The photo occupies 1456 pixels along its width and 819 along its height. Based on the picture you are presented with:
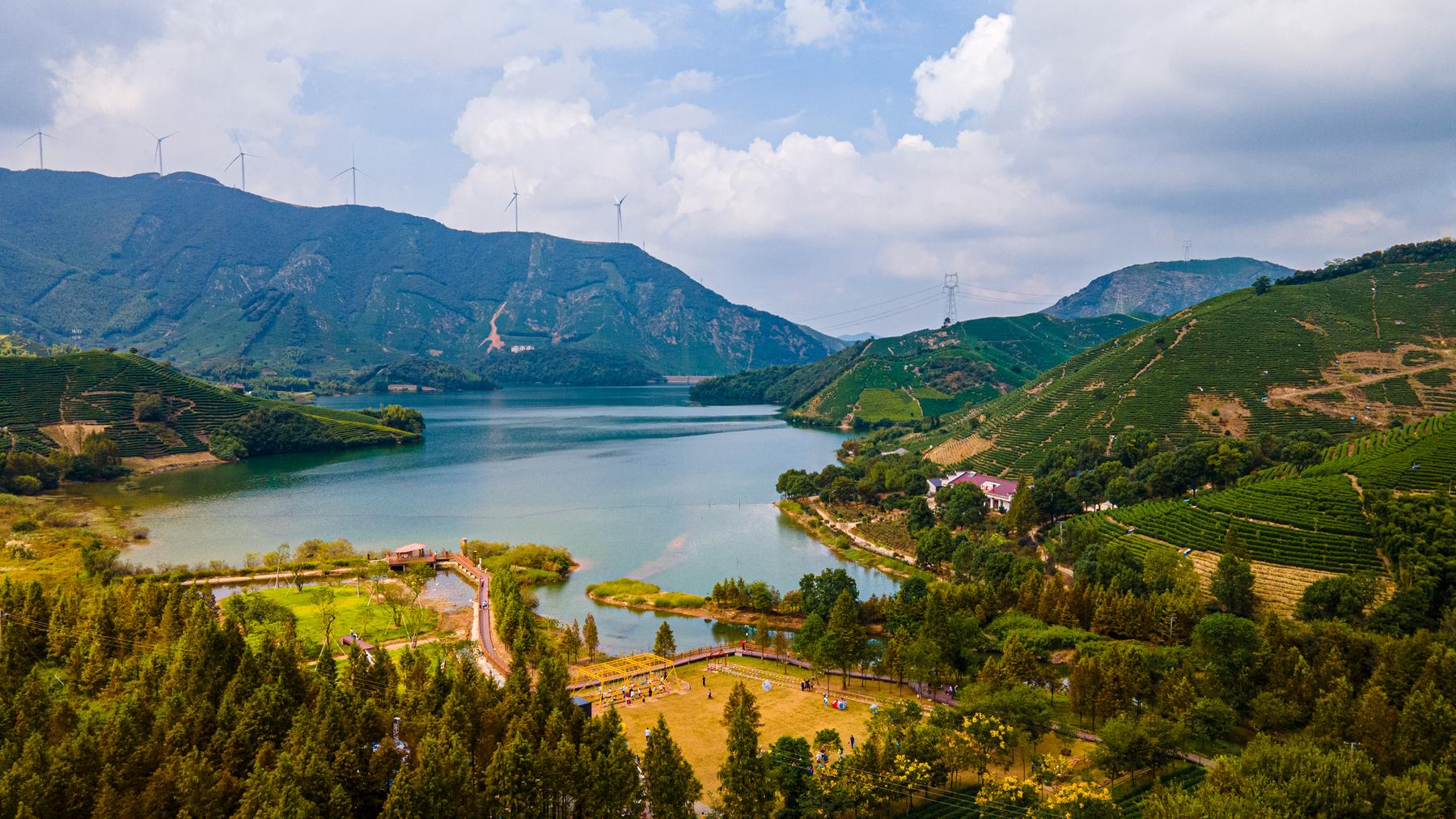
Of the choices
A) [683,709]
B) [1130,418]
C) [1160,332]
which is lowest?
[683,709]

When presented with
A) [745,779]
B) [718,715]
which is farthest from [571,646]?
[745,779]

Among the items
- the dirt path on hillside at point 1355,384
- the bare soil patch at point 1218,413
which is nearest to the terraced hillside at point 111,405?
the bare soil patch at point 1218,413

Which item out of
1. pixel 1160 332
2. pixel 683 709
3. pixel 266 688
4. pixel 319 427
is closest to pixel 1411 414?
pixel 1160 332

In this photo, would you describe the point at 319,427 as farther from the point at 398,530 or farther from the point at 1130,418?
the point at 1130,418

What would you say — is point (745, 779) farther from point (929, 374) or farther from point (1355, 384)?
point (929, 374)

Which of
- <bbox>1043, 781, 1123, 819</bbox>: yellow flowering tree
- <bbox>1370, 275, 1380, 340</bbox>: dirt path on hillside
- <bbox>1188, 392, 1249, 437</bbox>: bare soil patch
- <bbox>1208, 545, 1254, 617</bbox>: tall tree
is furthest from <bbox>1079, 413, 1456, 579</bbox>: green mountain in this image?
<bbox>1370, 275, 1380, 340</bbox>: dirt path on hillside

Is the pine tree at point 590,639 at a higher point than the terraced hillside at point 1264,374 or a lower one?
lower

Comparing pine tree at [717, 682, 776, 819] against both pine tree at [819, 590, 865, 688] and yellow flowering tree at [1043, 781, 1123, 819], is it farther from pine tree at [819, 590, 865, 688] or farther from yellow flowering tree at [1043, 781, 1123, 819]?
pine tree at [819, 590, 865, 688]

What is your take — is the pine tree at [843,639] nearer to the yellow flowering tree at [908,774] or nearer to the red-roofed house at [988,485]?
the yellow flowering tree at [908,774]
